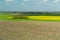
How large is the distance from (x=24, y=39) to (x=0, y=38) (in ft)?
2.36

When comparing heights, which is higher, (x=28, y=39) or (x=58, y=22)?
(x=28, y=39)

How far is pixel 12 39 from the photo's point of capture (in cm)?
493

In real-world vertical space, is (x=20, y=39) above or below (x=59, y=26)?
above

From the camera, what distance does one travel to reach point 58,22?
28.1 ft

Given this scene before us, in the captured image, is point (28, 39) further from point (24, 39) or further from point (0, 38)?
point (0, 38)

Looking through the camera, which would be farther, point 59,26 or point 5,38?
point 59,26

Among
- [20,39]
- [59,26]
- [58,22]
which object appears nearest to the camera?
[20,39]

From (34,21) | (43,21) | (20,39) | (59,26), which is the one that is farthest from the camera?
(34,21)

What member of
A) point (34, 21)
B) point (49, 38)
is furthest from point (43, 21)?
point (49, 38)

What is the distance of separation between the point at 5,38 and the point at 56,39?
1.52 meters

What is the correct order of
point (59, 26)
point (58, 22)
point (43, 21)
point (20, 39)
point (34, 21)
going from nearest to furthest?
point (20, 39), point (59, 26), point (58, 22), point (43, 21), point (34, 21)

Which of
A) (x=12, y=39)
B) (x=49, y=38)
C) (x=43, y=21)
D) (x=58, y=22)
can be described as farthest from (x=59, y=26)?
(x=12, y=39)

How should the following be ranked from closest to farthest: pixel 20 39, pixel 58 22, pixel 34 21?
pixel 20 39 → pixel 58 22 → pixel 34 21

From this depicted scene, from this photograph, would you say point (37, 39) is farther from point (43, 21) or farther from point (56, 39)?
point (43, 21)
